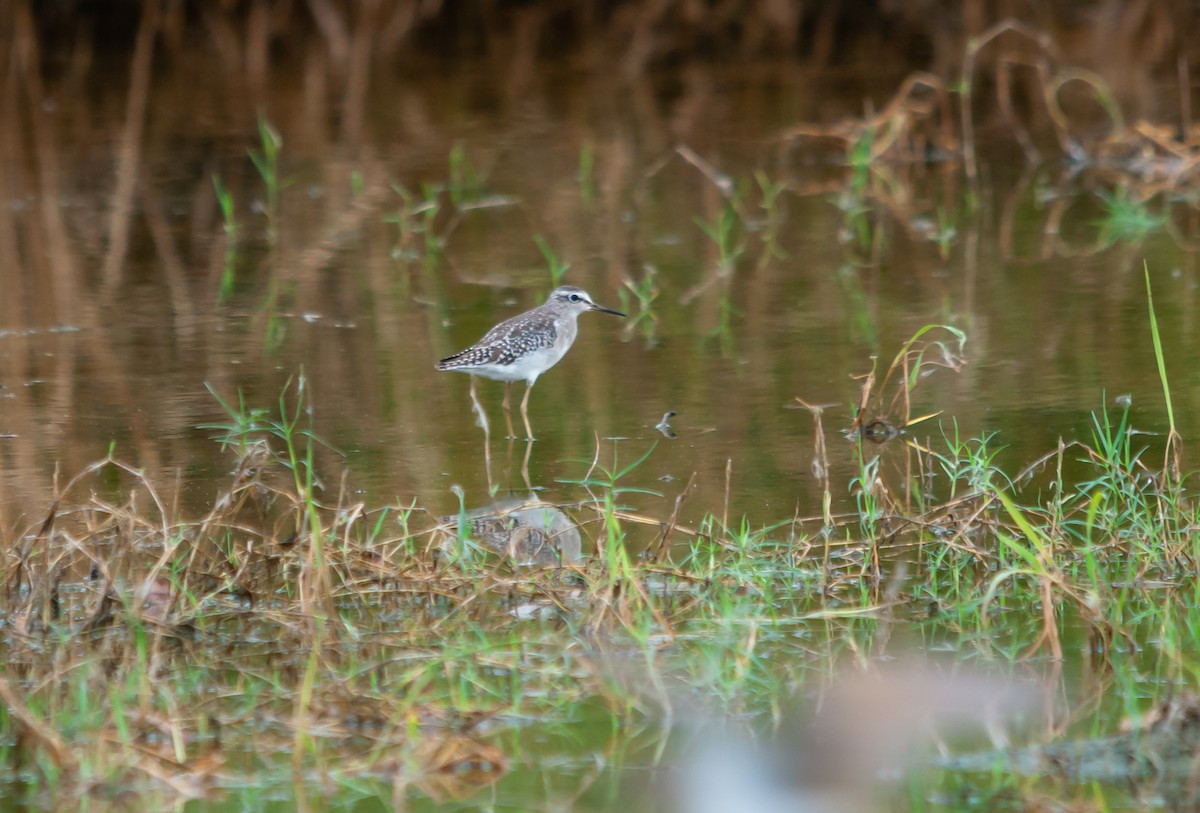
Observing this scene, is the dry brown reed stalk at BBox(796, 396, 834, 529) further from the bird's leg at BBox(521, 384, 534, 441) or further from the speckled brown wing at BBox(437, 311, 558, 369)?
the speckled brown wing at BBox(437, 311, 558, 369)

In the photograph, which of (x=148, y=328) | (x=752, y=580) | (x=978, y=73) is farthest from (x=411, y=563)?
(x=978, y=73)

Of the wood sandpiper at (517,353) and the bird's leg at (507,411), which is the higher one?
Answer: the wood sandpiper at (517,353)

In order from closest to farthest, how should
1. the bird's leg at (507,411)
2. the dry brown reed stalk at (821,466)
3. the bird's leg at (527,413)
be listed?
the dry brown reed stalk at (821,466), the bird's leg at (527,413), the bird's leg at (507,411)

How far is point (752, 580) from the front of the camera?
16.3ft

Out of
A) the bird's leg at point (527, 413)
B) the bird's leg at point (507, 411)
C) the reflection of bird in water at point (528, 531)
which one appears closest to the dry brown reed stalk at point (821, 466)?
the reflection of bird in water at point (528, 531)

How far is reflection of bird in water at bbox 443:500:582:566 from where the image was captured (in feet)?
16.9

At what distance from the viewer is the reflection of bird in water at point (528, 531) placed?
5.14m

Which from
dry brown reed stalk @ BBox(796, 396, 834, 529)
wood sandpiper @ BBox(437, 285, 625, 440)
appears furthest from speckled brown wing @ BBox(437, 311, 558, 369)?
dry brown reed stalk @ BBox(796, 396, 834, 529)

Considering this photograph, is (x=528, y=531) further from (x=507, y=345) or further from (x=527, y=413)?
(x=527, y=413)

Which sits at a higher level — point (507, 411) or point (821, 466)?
point (821, 466)

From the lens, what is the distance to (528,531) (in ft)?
17.7

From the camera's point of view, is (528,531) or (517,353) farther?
(517,353)

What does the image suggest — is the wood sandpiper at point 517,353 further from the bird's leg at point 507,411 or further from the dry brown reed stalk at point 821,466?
the dry brown reed stalk at point 821,466

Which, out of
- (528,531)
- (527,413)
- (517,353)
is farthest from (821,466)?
(527,413)
